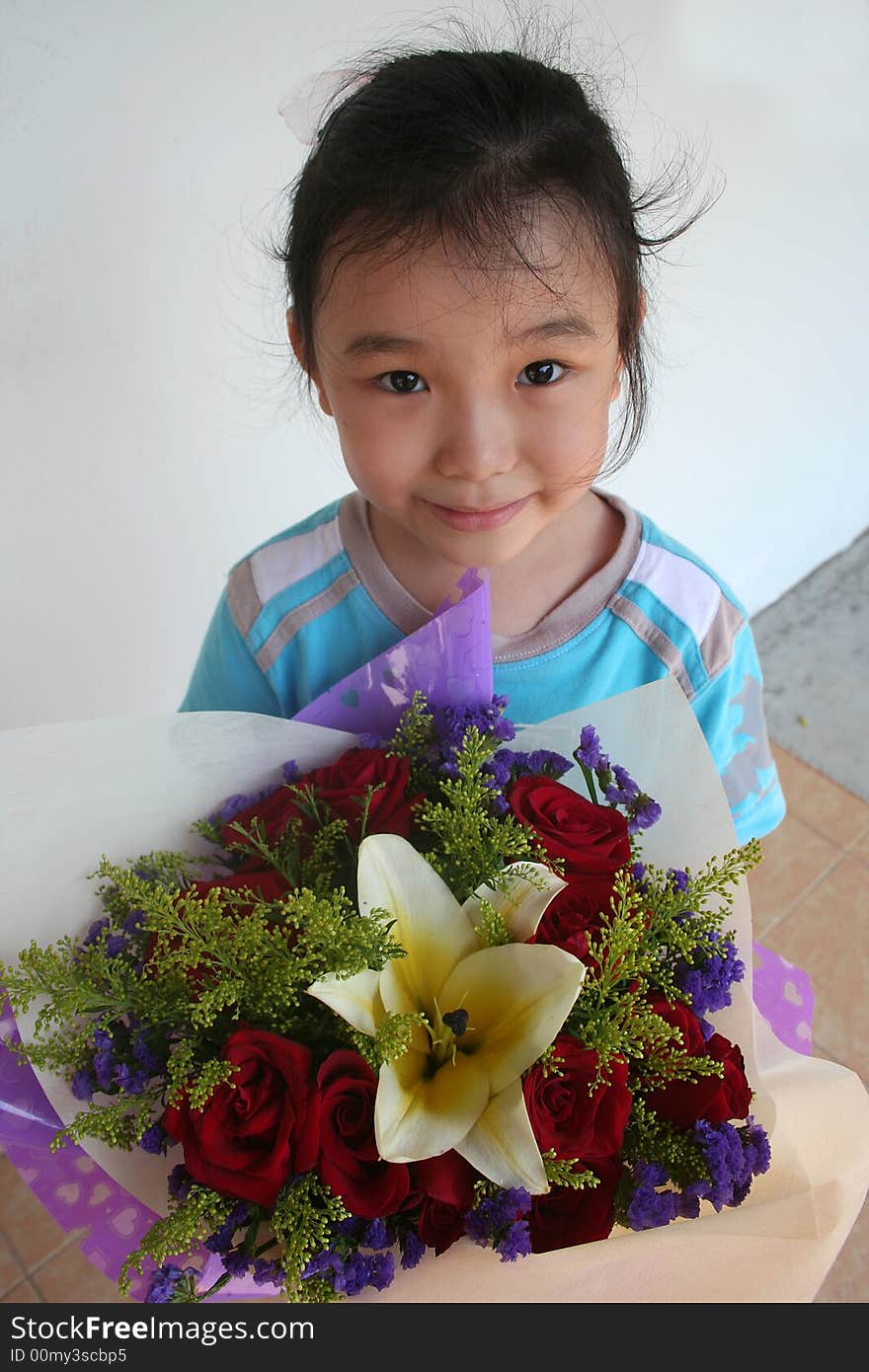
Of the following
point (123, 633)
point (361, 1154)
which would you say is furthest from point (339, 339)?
point (123, 633)

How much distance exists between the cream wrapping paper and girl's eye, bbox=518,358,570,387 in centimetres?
20

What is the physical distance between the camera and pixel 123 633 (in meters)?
1.28

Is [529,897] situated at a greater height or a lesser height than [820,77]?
lesser

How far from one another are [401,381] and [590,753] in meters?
0.26

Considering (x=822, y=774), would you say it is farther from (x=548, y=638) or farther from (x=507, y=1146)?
(x=507, y=1146)

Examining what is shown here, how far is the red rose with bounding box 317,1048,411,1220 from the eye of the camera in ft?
1.53

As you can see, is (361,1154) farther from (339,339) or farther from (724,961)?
(339,339)

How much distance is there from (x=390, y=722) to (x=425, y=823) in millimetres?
129

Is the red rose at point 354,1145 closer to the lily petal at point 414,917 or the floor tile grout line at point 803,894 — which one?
the lily petal at point 414,917

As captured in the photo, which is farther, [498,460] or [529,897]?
[498,460]

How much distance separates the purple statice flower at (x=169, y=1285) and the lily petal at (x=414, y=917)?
6.9 inches

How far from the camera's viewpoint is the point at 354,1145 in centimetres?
48

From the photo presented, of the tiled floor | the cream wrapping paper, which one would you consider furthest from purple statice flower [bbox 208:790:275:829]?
the tiled floor

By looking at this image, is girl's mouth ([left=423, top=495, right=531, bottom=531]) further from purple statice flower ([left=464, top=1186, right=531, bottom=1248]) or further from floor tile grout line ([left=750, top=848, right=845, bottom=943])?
floor tile grout line ([left=750, top=848, right=845, bottom=943])
